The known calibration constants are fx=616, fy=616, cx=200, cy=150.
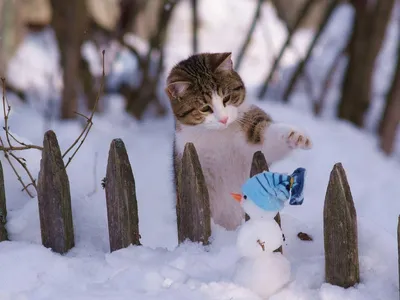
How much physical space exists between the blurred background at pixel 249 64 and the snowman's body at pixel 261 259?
1.88m

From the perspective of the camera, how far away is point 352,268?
1.68 m

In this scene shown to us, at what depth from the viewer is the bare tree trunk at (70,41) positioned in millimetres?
4621

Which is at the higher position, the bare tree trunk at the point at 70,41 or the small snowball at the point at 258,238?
the bare tree trunk at the point at 70,41

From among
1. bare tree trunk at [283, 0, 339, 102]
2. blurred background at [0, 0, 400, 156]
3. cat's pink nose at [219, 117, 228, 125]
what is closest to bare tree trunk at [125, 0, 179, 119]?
blurred background at [0, 0, 400, 156]

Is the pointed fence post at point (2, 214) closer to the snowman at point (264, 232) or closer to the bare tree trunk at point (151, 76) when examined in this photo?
the snowman at point (264, 232)

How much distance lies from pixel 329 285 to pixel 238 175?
26.5 inches

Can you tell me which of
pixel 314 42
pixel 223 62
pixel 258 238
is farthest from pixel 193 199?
pixel 314 42

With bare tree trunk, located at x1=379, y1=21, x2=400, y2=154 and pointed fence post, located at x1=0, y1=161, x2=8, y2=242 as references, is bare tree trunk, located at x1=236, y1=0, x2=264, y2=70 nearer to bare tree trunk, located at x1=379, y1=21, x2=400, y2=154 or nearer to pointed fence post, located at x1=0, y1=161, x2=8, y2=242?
bare tree trunk, located at x1=379, y1=21, x2=400, y2=154

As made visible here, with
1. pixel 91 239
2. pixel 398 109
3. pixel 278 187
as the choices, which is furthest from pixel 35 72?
pixel 278 187

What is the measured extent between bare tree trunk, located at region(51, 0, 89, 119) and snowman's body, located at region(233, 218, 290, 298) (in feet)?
10.5

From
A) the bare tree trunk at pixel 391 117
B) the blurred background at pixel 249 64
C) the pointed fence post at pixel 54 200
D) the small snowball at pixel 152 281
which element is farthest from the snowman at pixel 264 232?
the bare tree trunk at pixel 391 117

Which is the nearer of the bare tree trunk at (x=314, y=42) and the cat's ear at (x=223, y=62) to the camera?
the cat's ear at (x=223, y=62)

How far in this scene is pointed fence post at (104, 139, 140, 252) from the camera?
1922mm

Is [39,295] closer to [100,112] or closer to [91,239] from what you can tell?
[91,239]
